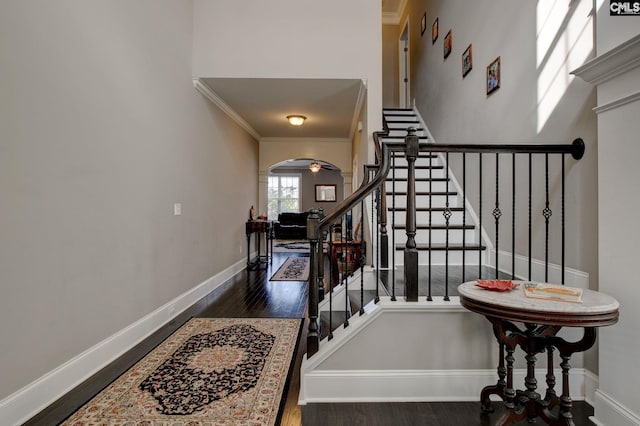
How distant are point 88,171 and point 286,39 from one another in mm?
2594

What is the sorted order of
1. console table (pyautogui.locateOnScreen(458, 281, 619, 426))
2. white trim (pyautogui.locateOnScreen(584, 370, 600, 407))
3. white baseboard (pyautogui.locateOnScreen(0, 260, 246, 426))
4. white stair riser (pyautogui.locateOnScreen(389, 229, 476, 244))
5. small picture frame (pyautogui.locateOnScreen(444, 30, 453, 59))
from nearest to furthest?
1. console table (pyautogui.locateOnScreen(458, 281, 619, 426))
2. white baseboard (pyautogui.locateOnScreen(0, 260, 246, 426))
3. white trim (pyautogui.locateOnScreen(584, 370, 600, 407))
4. white stair riser (pyautogui.locateOnScreen(389, 229, 476, 244))
5. small picture frame (pyautogui.locateOnScreen(444, 30, 453, 59))

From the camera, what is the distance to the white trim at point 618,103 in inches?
60.7

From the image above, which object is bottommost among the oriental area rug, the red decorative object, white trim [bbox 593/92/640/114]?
the oriental area rug

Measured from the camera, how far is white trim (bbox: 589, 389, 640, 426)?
1559mm

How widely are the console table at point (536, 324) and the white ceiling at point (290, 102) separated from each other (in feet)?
10.3

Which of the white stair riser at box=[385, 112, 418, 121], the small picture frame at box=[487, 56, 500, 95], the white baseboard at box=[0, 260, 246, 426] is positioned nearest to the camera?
the white baseboard at box=[0, 260, 246, 426]

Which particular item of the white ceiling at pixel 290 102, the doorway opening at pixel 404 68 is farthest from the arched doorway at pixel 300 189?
the white ceiling at pixel 290 102

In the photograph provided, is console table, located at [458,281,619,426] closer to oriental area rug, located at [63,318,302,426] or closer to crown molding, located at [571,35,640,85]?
crown molding, located at [571,35,640,85]

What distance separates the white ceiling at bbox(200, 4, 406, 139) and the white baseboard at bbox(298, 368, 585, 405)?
3.17 meters

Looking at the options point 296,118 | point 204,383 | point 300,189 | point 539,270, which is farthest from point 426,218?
point 300,189

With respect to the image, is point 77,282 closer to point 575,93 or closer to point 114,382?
point 114,382

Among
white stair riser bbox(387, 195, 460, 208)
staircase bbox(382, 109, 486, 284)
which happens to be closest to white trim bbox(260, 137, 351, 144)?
staircase bbox(382, 109, 486, 284)

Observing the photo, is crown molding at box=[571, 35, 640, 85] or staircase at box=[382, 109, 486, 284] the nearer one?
crown molding at box=[571, 35, 640, 85]

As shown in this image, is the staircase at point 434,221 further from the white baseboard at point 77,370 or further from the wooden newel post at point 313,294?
the white baseboard at point 77,370
